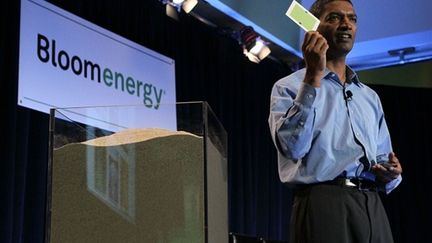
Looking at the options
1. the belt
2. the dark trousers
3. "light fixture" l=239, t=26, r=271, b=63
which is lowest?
the dark trousers

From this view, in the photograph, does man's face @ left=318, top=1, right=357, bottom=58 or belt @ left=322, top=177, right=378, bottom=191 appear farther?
man's face @ left=318, top=1, right=357, bottom=58

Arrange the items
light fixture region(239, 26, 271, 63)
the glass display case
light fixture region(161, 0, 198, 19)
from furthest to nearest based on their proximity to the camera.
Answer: light fixture region(239, 26, 271, 63)
light fixture region(161, 0, 198, 19)
the glass display case

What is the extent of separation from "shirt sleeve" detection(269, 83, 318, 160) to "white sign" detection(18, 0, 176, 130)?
190 cm

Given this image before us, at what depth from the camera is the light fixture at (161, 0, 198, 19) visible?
4.16 metres

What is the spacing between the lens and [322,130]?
1.49m

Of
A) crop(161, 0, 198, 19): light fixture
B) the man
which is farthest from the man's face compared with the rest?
crop(161, 0, 198, 19): light fixture

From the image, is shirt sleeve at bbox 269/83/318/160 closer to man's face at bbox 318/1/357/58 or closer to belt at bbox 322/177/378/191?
belt at bbox 322/177/378/191

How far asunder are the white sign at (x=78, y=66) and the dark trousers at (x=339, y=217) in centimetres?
194

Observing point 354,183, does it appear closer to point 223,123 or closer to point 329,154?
point 329,154

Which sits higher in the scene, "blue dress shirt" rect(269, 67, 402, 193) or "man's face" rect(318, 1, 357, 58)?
"man's face" rect(318, 1, 357, 58)

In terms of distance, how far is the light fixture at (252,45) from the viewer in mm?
4645

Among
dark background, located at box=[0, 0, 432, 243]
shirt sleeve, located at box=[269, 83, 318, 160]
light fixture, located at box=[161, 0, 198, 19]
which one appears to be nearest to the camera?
shirt sleeve, located at box=[269, 83, 318, 160]

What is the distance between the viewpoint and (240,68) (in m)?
4.86

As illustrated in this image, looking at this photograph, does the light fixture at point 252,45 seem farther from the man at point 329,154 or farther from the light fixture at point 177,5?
the man at point 329,154
